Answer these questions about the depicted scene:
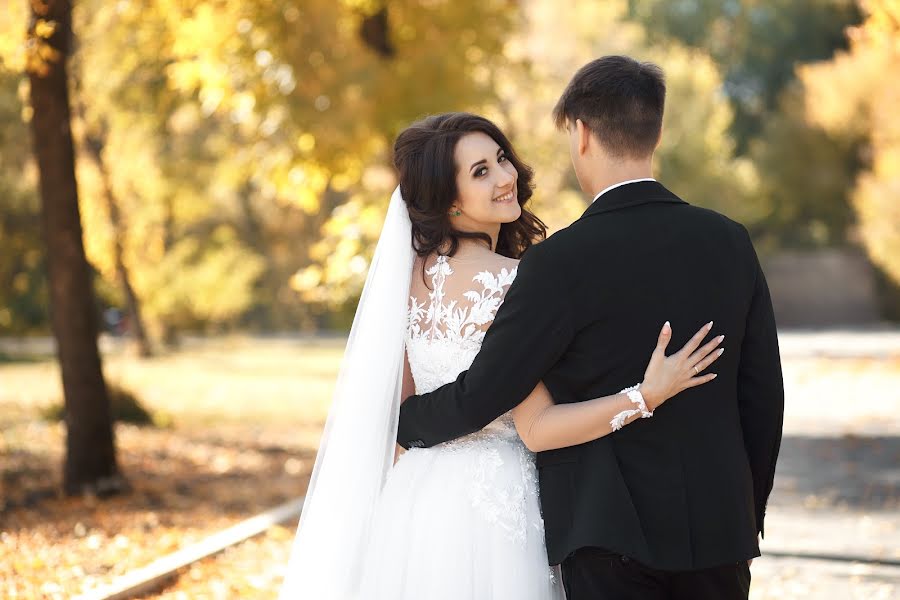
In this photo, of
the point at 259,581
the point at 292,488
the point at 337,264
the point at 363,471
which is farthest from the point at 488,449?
the point at 337,264

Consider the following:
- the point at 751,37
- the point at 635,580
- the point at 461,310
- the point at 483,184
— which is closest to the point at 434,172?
the point at 483,184

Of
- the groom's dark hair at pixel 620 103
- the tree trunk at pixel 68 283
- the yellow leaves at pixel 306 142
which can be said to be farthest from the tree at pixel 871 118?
the groom's dark hair at pixel 620 103

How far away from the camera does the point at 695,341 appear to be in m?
2.84

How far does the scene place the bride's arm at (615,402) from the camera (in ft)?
9.20

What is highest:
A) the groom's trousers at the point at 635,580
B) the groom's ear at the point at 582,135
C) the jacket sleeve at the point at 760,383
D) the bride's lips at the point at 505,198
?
the groom's ear at the point at 582,135

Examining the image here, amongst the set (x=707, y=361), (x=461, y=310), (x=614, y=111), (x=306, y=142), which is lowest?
(x=707, y=361)

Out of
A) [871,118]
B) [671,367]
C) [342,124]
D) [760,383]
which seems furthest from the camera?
[871,118]

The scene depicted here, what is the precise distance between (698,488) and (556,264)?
70 cm

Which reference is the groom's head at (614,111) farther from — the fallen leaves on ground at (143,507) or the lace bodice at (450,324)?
the fallen leaves on ground at (143,507)

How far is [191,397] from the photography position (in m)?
19.8

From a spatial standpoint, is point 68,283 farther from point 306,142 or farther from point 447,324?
point 447,324

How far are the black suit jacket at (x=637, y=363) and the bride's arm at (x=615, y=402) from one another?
0.05 metres

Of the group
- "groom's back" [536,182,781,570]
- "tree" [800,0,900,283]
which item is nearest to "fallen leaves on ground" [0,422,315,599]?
"groom's back" [536,182,781,570]

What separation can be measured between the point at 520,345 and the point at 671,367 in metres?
0.39
